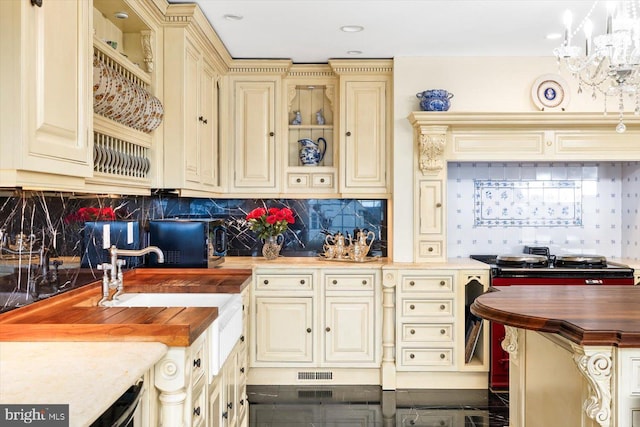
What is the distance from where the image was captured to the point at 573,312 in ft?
7.35

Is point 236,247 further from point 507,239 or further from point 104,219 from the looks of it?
point 507,239

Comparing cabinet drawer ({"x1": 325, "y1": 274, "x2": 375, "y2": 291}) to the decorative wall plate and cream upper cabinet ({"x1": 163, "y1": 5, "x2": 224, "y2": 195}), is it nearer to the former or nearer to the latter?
cream upper cabinet ({"x1": 163, "y1": 5, "x2": 224, "y2": 195})

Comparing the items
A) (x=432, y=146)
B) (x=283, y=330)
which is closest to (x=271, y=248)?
(x=283, y=330)

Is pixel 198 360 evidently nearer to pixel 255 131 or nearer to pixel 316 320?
pixel 316 320

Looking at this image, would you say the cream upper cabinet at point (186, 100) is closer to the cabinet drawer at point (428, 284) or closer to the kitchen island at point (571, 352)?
the cabinet drawer at point (428, 284)

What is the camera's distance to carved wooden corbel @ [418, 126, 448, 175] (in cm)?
412

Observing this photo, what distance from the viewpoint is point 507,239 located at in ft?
15.1

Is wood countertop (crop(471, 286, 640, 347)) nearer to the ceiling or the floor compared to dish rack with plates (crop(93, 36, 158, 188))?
nearer to the floor

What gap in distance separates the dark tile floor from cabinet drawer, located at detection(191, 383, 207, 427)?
146cm

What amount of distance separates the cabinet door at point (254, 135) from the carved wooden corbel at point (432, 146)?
1181 millimetres

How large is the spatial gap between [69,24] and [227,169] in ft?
8.64

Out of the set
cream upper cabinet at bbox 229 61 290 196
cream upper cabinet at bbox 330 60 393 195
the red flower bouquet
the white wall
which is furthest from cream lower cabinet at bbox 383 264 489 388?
cream upper cabinet at bbox 229 61 290 196

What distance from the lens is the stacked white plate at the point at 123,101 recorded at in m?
2.24

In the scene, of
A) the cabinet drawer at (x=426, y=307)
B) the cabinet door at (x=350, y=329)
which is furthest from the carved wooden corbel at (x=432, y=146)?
the cabinet door at (x=350, y=329)
